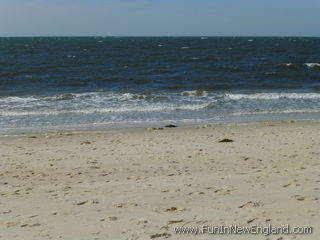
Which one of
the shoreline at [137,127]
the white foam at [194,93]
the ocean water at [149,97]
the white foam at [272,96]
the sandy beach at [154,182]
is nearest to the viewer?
the sandy beach at [154,182]

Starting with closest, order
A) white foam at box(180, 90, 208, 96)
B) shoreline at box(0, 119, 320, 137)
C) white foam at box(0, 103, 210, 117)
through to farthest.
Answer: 1. shoreline at box(0, 119, 320, 137)
2. white foam at box(0, 103, 210, 117)
3. white foam at box(180, 90, 208, 96)

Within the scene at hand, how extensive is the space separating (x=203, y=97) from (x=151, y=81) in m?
7.31

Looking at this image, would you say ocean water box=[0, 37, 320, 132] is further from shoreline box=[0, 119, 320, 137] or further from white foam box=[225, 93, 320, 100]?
shoreline box=[0, 119, 320, 137]

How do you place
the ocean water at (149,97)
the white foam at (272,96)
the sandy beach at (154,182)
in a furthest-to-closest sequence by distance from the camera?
the white foam at (272,96), the ocean water at (149,97), the sandy beach at (154,182)

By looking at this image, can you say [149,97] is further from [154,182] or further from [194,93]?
[154,182]

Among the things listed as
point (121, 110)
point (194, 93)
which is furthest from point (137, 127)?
point (194, 93)

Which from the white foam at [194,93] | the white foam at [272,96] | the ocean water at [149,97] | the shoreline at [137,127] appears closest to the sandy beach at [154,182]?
the shoreline at [137,127]

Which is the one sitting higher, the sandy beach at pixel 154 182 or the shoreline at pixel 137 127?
the sandy beach at pixel 154 182

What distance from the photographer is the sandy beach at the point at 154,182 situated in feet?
18.0

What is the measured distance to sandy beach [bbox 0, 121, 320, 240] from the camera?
5.49m

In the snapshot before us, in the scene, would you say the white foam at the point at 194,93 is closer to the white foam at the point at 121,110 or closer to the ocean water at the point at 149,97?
the ocean water at the point at 149,97

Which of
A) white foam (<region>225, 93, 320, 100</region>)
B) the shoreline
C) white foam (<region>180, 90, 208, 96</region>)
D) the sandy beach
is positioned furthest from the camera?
white foam (<region>180, 90, 208, 96</region>)

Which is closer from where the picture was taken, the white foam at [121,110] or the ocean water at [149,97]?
the ocean water at [149,97]

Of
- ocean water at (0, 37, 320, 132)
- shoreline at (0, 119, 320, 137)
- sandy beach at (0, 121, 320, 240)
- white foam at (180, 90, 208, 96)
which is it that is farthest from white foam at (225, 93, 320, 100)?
sandy beach at (0, 121, 320, 240)
